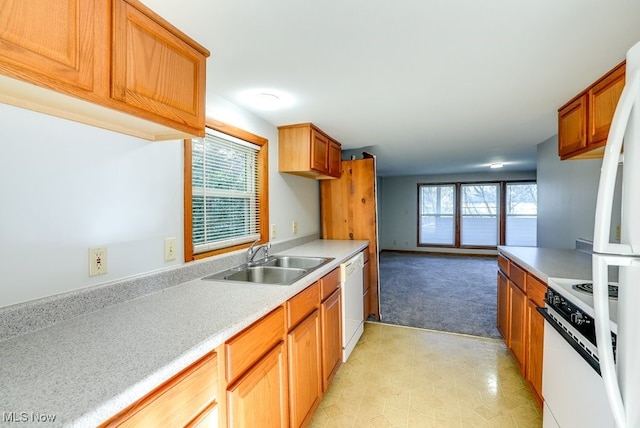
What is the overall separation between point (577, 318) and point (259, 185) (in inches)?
85.2

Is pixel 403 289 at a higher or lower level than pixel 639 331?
lower

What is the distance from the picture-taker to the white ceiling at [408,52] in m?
1.14

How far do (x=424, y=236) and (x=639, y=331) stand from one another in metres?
7.34

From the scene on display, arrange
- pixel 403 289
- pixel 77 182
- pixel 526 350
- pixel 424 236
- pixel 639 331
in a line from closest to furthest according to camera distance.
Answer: pixel 639 331 < pixel 77 182 < pixel 526 350 < pixel 403 289 < pixel 424 236

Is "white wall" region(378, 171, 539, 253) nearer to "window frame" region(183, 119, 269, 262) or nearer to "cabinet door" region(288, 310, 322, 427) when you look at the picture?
"window frame" region(183, 119, 269, 262)

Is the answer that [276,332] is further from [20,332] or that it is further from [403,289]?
[403,289]

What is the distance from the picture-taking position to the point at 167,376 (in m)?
0.78

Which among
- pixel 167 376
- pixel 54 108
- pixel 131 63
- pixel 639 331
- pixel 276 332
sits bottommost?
pixel 276 332

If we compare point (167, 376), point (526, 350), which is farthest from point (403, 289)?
point (167, 376)

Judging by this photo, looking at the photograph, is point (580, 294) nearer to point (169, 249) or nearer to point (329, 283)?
point (329, 283)

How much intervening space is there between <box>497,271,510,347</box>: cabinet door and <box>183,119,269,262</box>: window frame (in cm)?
210

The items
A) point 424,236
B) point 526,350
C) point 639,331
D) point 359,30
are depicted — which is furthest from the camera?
point 424,236

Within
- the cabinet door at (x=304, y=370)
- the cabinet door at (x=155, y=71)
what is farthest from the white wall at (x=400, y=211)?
the cabinet door at (x=155, y=71)

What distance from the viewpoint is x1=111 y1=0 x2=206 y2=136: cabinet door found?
99 cm
